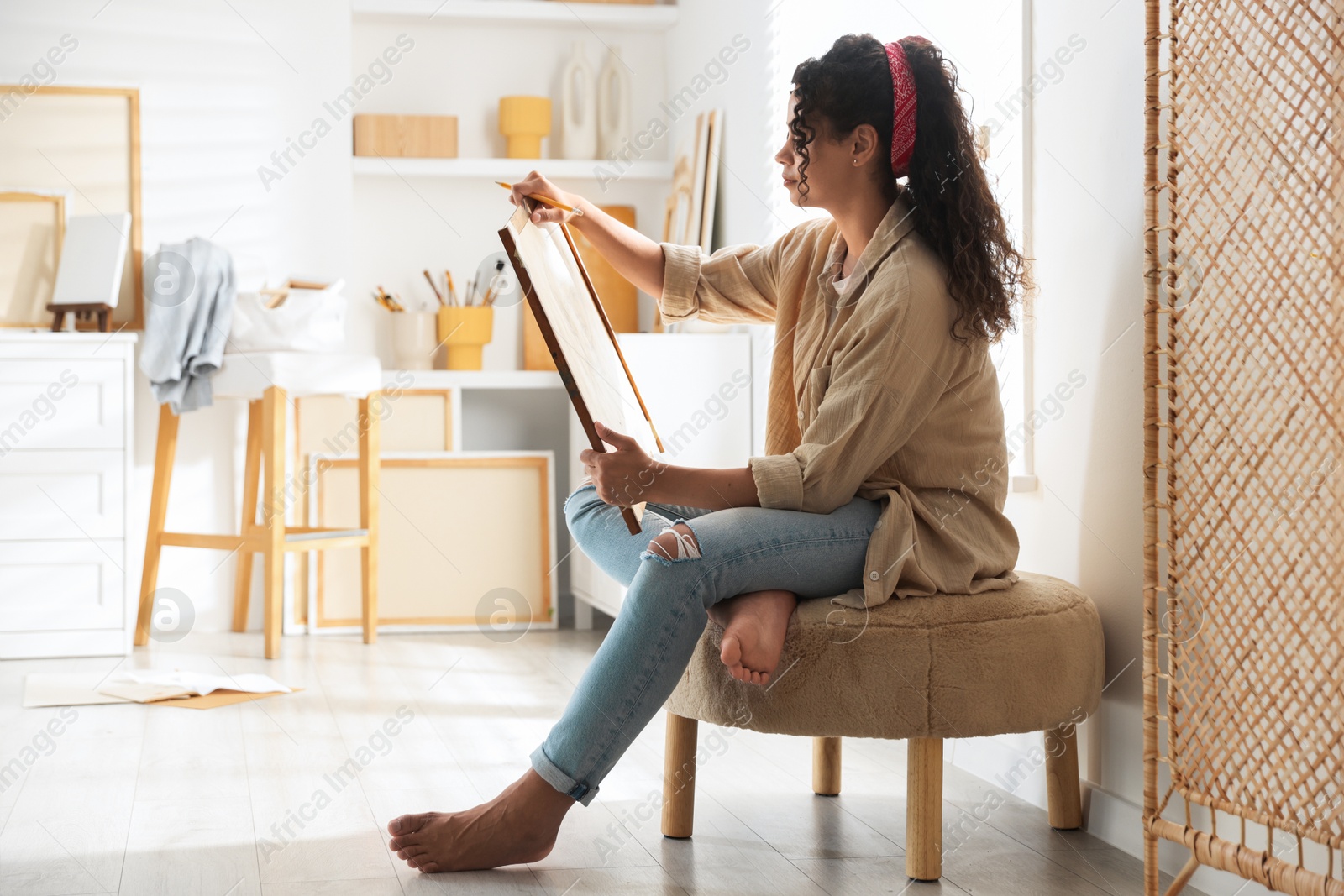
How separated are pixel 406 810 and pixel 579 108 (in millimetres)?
2618

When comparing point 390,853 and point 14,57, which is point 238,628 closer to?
point 14,57

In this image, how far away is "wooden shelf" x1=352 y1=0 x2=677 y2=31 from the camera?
3.87 m

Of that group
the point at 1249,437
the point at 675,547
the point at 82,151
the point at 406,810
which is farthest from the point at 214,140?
the point at 1249,437

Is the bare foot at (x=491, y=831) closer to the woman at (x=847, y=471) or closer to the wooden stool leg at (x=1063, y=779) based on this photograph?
the woman at (x=847, y=471)

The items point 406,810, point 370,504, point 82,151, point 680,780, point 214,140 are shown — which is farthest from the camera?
point 214,140

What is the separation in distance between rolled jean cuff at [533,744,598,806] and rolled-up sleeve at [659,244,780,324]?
0.78 m

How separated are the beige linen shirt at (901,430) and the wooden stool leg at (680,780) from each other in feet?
1.16

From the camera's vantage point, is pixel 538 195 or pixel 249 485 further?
pixel 249 485

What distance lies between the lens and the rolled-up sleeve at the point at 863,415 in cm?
153

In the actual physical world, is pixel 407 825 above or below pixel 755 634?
below

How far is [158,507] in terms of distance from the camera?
141 inches

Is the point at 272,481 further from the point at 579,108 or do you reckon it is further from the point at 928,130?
the point at 928,130

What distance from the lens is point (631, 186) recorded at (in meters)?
4.12

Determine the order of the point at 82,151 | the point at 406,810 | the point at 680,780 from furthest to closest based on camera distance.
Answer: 1. the point at 82,151
2. the point at 406,810
3. the point at 680,780
